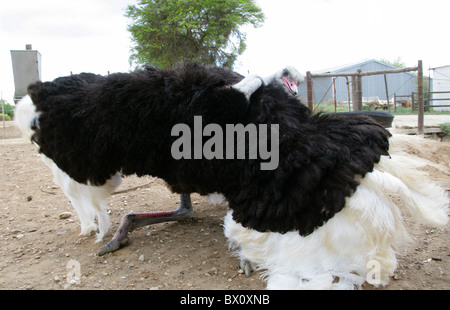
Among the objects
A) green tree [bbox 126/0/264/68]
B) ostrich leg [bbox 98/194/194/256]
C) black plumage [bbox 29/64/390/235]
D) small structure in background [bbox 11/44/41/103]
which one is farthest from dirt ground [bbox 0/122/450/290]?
green tree [bbox 126/0/264/68]

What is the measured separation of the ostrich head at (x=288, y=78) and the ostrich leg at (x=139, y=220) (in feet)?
4.69

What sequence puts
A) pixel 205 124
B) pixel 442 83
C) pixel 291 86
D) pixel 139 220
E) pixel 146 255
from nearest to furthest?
1. pixel 205 124
2. pixel 291 86
3. pixel 146 255
4. pixel 139 220
5. pixel 442 83

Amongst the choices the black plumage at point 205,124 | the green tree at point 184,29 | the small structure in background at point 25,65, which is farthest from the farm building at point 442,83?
the black plumage at point 205,124

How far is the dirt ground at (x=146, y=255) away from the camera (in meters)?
2.30

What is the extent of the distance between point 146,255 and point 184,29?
1402 centimetres

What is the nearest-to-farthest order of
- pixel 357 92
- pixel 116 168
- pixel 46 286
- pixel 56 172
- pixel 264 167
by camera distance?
pixel 264 167, pixel 46 286, pixel 116 168, pixel 56 172, pixel 357 92

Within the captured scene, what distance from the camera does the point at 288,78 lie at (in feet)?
8.20

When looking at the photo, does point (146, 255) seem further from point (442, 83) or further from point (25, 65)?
point (442, 83)

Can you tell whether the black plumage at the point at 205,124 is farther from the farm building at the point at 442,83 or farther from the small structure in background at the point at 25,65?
the farm building at the point at 442,83

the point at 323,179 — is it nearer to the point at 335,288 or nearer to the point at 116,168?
the point at 335,288

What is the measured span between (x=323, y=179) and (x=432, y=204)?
698mm

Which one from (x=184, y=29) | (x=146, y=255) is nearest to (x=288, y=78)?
(x=146, y=255)
